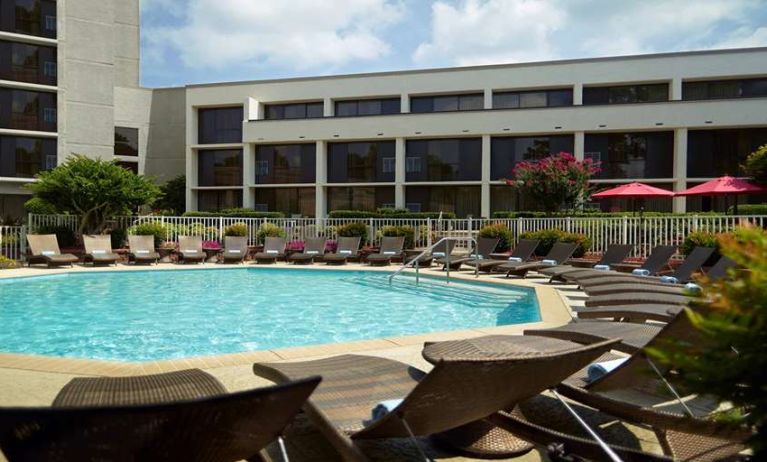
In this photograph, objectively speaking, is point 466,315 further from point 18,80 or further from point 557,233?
point 18,80

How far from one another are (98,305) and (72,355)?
13.4 ft

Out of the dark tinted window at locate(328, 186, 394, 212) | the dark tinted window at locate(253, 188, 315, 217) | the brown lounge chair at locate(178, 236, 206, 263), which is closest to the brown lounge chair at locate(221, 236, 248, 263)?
the brown lounge chair at locate(178, 236, 206, 263)

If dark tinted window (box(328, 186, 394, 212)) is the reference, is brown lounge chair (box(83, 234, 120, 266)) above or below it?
below

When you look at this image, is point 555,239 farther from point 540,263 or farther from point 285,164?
point 285,164

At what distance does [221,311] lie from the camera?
10.0m

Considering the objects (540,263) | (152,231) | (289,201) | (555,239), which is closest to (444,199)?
(289,201)

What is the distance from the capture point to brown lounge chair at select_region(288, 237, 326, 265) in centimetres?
1795

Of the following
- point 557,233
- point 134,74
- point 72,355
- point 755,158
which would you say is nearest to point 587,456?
point 72,355

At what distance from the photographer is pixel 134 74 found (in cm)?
3975

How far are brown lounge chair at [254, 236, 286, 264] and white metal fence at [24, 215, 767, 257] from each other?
88.1 inches

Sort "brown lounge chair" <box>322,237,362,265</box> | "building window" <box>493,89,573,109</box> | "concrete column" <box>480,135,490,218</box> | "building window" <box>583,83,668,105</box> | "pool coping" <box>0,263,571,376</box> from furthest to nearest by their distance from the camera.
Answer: "building window" <box>493,89,573,109</box>
"building window" <box>583,83,668,105</box>
"concrete column" <box>480,135,490,218</box>
"brown lounge chair" <box>322,237,362,265</box>
"pool coping" <box>0,263,571,376</box>

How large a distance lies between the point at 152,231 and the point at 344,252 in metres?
6.67

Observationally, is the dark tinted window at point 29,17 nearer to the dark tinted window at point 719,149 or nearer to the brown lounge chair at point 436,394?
the dark tinted window at point 719,149

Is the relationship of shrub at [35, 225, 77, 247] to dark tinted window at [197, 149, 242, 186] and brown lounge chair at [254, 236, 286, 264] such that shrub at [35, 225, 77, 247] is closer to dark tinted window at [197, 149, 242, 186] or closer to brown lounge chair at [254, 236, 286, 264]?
brown lounge chair at [254, 236, 286, 264]
